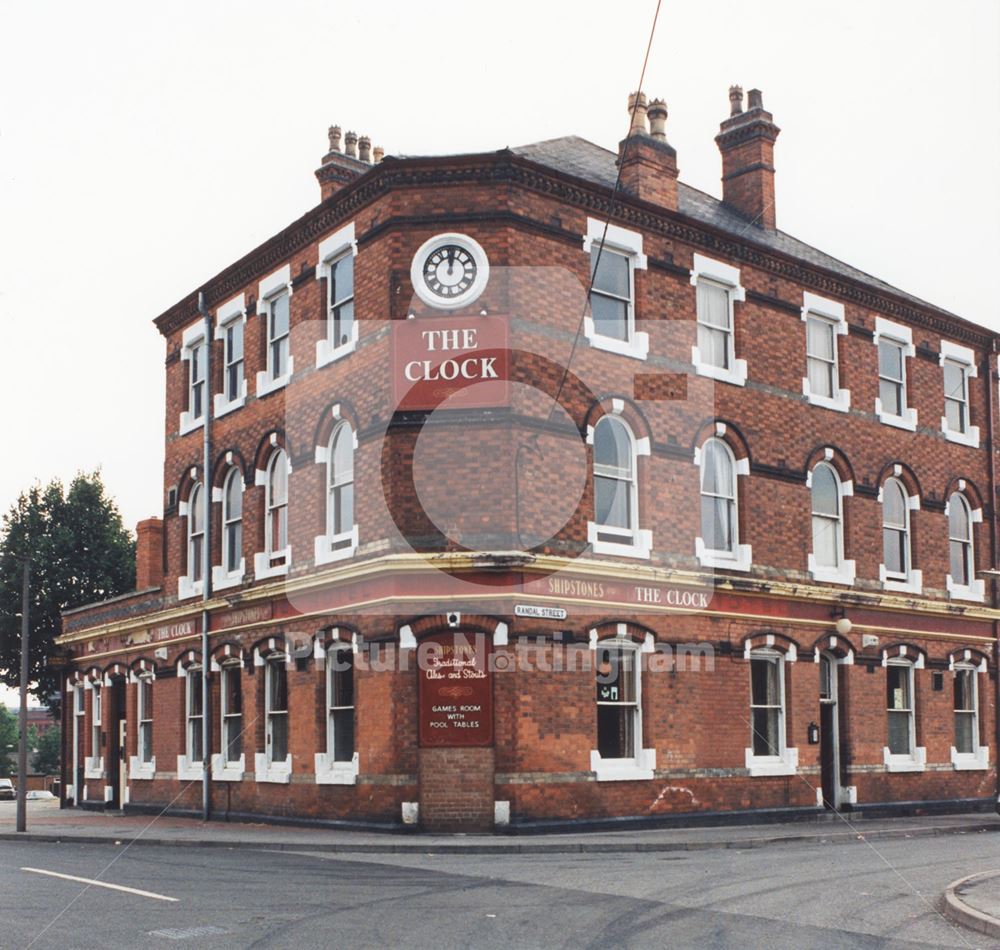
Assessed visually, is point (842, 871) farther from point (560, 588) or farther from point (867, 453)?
point (867, 453)

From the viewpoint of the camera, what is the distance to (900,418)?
28531 mm

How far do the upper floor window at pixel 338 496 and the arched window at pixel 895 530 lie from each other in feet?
38.8

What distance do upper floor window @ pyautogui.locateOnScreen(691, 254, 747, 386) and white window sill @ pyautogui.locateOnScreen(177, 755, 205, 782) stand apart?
13180 millimetres

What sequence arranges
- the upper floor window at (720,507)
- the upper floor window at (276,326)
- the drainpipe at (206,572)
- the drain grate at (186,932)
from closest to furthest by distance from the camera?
the drain grate at (186,932) < the upper floor window at (720,507) < the upper floor window at (276,326) < the drainpipe at (206,572)

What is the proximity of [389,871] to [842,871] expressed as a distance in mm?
5551

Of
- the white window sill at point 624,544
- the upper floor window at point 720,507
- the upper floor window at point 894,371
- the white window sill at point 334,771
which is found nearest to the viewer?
the white window sill at point 334,771

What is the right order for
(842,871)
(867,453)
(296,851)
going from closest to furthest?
(842,871)
(296,851)
(867,453)

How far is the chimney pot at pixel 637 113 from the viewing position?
25.3 meters

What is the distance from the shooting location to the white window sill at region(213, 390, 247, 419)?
88.2 ft

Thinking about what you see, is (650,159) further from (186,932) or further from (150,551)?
(186,932)

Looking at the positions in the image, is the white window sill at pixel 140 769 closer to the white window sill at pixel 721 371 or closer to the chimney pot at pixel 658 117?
the white window sill at pixel 721 371

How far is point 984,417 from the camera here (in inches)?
1214

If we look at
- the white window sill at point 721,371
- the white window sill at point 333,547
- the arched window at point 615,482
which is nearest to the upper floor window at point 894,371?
the white window sill at point 721,371

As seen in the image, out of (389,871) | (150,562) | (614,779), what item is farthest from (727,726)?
(150,562)
